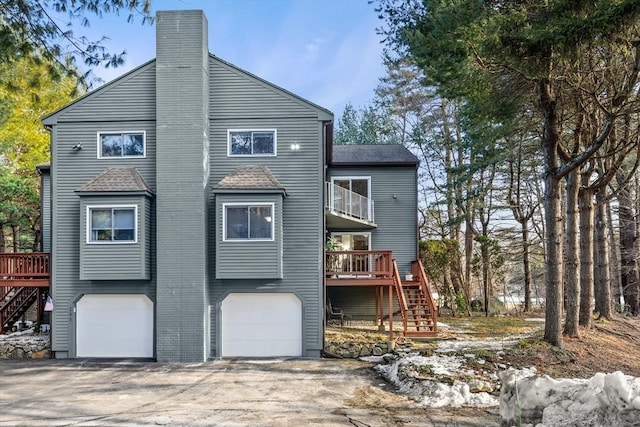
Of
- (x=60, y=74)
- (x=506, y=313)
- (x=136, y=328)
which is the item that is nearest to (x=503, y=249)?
(x=506, y=313)

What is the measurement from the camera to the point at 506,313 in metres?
20.2

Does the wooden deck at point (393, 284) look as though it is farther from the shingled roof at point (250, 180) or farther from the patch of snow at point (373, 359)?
the shingled roof at point (250, 180)

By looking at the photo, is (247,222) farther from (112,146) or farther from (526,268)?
(526,268)

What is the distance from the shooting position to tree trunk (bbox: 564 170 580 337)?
11914 millimetres

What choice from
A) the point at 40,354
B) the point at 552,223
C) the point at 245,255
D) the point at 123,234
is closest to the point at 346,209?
the point at 245,255

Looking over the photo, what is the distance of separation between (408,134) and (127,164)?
17.4 metres

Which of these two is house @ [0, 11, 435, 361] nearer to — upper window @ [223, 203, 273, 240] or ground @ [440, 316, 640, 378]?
upper window @ [223, 203, 273, 240]

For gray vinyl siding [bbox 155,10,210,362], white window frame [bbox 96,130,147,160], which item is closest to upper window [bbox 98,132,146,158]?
white window frame [bbox 96,130,147,160]

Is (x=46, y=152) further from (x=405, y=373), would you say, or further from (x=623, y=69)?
(x=623, y=69)

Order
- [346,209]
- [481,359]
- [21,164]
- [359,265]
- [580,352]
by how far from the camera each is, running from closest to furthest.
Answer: [481,359], [580,352], [346,209], [359,265], [21,164]

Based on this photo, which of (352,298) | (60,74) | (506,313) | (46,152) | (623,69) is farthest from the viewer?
(46,152)

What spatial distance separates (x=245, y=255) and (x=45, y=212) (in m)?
8.48

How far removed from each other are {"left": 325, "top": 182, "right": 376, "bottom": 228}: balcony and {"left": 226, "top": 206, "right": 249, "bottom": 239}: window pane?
3.29 metres

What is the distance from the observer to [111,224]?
12.7 m
